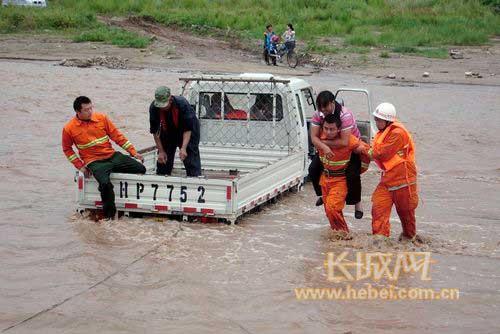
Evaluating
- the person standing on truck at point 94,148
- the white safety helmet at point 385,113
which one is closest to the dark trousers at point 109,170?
the person standing on truck at point 94,148

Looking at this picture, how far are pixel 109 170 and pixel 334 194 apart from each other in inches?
106

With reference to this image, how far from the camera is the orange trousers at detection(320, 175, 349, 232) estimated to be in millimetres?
10016

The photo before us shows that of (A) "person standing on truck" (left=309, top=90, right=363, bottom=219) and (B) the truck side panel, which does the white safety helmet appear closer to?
(A) "person standing on truck" (left=309, top=90, right=363, bottom=219)

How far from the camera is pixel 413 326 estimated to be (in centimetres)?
800

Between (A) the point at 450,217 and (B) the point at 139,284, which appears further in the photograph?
(A) the point at 450,217

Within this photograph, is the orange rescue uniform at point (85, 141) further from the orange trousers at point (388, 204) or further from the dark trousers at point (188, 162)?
the orange trousers at point (388, 204)

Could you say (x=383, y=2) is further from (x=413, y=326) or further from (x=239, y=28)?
(x=413, y=326)

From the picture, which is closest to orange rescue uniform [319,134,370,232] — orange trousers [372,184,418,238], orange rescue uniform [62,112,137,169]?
orange trousers [372,184,418,238]

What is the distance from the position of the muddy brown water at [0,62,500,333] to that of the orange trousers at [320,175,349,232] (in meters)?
0.42

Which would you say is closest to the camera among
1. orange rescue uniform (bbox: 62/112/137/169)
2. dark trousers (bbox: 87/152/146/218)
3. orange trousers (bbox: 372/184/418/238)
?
orange trousers (bbox: 372/184/418/238)

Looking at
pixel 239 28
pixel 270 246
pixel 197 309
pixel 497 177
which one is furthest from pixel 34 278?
pixel 239 28

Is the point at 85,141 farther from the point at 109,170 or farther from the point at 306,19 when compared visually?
the point at 306,19

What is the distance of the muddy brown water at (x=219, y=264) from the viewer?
808 centimetres

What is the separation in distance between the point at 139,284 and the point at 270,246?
195 cm
